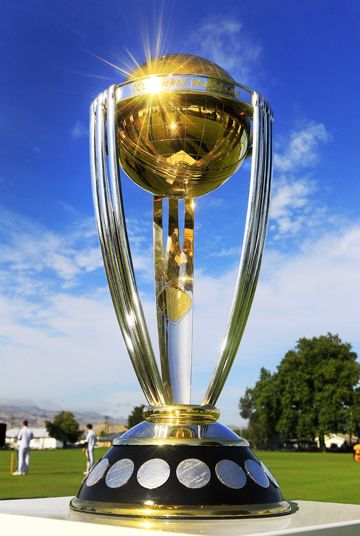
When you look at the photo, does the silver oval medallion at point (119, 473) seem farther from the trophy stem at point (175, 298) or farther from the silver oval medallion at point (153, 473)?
the trophy stem at point (175, 298)

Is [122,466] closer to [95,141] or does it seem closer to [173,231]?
[173,231]

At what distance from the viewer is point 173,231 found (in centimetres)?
634

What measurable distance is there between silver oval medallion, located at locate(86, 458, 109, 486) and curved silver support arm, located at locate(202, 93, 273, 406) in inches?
37.9

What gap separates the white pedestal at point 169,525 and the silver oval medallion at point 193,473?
290 millimetres

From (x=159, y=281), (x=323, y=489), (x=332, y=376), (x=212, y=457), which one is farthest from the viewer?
(x=332, y=376)

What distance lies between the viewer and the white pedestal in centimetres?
434

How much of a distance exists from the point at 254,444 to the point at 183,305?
3029 inches

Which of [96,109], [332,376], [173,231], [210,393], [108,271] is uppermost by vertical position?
[332,376]

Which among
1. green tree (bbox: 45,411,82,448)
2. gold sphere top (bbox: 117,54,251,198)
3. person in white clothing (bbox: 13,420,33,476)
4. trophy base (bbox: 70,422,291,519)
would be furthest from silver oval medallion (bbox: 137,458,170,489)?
green tree (bbox: 45,411,82,448)

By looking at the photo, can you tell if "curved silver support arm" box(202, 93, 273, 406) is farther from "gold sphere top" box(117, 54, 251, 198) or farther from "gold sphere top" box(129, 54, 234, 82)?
"gold sphere top" box(129, 54, 234, 82)

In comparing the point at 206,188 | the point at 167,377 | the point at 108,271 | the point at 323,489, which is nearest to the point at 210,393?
the point at 167,377

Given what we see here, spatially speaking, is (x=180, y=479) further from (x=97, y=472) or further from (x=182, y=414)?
(x=97, y=472)

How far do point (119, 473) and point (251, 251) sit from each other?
208 centimetres

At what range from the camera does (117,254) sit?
18.5ft
